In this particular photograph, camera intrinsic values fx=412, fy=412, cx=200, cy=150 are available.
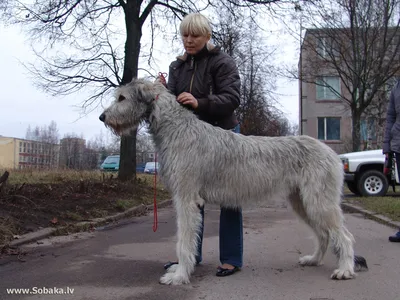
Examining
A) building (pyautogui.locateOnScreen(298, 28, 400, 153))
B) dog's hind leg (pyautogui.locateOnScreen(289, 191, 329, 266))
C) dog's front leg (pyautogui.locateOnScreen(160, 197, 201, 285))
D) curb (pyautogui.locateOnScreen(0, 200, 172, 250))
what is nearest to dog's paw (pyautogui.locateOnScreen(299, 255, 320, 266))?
dog's hind leg (pyautogui.locateOnScreen(289, 191, 329, 266))

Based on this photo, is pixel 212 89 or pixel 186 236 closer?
pixel 186 236

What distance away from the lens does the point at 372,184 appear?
45.6 feet

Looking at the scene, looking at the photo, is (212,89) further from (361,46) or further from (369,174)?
(361,46)

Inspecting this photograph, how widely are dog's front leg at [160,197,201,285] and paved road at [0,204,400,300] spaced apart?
0.53 feet

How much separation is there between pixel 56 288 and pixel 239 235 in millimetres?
1998

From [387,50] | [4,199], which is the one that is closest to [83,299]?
[4,199]

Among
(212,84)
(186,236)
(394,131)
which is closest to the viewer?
(186,236)

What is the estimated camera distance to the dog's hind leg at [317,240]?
4785 millimetres

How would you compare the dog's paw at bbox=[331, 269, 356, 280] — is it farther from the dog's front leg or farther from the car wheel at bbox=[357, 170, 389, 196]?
the car wheel at bbox=[357, 170, 389, 196]

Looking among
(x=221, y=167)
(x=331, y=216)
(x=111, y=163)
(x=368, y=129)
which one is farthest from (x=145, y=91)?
(x=111, y=163)

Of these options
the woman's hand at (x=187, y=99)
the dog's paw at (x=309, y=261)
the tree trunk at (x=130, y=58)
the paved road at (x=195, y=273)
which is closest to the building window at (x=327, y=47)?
the tree trunk at (x=130, y=58)

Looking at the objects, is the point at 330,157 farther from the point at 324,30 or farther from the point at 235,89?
the point at 324,30

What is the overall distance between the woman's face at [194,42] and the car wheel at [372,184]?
10863mm

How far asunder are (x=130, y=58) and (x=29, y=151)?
12858 millimetres
